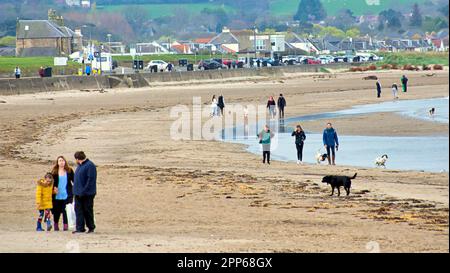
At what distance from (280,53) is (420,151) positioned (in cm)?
10097

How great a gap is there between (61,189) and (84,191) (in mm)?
667

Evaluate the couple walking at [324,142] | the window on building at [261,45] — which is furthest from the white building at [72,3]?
the couple walking at [324,142]

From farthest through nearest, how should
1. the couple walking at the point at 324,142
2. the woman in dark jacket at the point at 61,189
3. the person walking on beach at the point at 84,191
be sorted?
1. the couple walking at the point at 324,142
2. the woman in dark jacket at the point at 61,189
3. the person walking on beach at the point at 84,191

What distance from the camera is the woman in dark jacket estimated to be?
623 inches

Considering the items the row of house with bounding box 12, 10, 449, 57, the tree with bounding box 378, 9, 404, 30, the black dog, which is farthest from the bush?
the black dog

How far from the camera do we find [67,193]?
15961 mm

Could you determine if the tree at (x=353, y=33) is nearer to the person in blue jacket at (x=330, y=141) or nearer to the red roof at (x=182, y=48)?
the red roof at (x=182, y=48)

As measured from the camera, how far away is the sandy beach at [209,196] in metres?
Answer: 14.2

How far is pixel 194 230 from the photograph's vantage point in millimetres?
15578

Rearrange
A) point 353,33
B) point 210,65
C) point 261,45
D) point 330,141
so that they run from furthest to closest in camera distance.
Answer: point 353,33 → point 261,45 → point 210,65 → point 330,141

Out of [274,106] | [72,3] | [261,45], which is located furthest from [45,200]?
[72,3]

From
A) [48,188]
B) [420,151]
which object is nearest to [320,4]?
[420,151]

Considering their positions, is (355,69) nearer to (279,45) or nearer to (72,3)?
(279,45)
